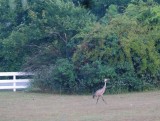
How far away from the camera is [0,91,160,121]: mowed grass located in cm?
1947

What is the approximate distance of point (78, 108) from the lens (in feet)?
74.2

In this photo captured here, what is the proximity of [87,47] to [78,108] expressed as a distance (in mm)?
8192

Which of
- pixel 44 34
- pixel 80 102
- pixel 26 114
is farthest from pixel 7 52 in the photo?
pixel 26 114

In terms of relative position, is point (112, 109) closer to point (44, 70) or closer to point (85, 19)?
point (44, 70)

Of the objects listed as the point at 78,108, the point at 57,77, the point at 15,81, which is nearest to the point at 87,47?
the point at 57,77

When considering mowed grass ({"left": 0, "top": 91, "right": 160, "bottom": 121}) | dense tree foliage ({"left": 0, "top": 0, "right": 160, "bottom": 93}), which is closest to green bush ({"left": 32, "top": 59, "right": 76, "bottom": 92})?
dense tree foliage ({"left": 0, "top": 0, "right": 160, "bottom": 93})

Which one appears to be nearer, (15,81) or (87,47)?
(87,47)

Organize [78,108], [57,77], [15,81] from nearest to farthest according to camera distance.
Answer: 1. [78,108]
2. [57,77]
3. [15,81]

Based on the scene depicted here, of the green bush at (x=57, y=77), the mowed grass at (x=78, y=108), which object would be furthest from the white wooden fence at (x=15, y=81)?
the mowed grass at (x=78, y=108)

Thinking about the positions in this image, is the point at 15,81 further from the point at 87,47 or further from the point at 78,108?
the point at 78,108

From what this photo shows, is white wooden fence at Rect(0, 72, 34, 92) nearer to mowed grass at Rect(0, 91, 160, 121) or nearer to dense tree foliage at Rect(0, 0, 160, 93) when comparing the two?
dense tree foliage at Rect(0, 0, 160, 93)

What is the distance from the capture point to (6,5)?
37.5 metres

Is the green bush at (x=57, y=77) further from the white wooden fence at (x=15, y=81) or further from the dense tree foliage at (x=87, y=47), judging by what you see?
the white wooden fence at (x=15, y=81)

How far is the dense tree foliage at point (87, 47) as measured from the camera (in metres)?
30.0
